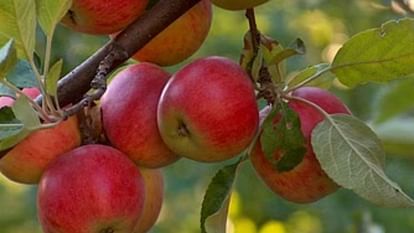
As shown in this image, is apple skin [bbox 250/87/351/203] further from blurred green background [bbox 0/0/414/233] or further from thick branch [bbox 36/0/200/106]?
blurred green background [bbox 0/0/414/233]

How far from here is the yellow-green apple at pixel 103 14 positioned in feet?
4.04

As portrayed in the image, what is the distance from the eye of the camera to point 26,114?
3.65 feet

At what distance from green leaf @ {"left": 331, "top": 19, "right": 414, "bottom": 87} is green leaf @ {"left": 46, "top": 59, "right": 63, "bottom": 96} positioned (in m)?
0.38

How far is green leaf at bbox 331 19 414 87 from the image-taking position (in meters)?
1.21

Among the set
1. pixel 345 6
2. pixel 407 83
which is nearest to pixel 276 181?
pixel 407 83

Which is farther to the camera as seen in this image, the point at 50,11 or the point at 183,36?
the point at 183,36

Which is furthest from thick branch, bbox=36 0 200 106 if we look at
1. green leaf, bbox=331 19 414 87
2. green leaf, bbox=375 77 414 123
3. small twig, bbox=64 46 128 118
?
green leaf, bbox=375 77 414 123

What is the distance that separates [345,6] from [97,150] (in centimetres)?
184

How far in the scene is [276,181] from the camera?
1292 mm

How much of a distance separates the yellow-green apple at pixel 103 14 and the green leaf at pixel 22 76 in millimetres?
90

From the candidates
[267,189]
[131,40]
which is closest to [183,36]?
[131,40]

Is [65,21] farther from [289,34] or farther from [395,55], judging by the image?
[289,34]

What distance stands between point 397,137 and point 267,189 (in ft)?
2.37

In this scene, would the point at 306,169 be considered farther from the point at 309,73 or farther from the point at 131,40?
the point at 131,40
